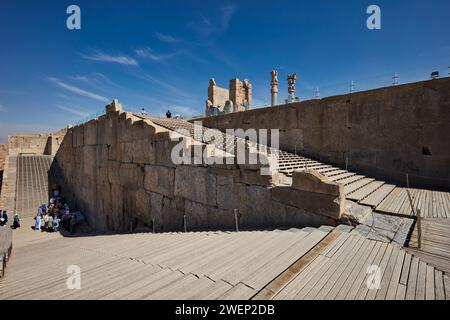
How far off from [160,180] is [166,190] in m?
0.46

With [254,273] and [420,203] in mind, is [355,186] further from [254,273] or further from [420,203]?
[254,273]

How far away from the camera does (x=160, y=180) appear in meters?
Answer: 7.48

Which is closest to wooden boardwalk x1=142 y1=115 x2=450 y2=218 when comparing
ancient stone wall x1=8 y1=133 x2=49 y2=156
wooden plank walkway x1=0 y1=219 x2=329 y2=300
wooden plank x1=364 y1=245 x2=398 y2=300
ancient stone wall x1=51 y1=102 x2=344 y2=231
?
ancient stone wall x1=51 y1=102 x2=344 y2=231

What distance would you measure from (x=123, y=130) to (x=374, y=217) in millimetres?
8916

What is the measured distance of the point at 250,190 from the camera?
526cm

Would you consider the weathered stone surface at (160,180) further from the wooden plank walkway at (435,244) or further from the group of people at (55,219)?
the group of people at (55,219)

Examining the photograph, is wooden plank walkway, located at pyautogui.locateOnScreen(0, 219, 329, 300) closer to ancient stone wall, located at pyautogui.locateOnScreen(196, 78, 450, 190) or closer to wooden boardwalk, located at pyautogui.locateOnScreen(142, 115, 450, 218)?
wooden boardwalk, located at pyautogui.locateOnScreen(142, 115, 450, 218)

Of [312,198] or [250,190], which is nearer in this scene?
[312,198]

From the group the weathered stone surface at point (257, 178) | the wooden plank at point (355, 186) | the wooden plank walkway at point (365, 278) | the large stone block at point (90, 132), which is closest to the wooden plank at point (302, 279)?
the wooden plank walkway at point (365, 278)

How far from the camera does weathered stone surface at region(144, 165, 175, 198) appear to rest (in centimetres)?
706

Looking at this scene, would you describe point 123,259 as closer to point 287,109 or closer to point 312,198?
point 312,198

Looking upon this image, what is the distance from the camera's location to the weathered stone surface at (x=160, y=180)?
706 centimetres
